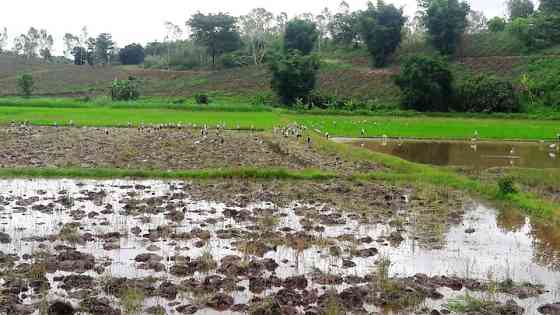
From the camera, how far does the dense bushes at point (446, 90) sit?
38250 mm

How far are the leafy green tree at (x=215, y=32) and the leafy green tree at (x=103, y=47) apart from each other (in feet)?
61.9

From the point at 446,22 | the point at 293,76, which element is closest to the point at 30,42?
the point at 293,76

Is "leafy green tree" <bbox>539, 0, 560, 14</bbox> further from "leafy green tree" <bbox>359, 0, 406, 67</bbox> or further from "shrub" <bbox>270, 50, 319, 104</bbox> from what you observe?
"shrub" <bbox>270, 50, 319, 104</bbox>

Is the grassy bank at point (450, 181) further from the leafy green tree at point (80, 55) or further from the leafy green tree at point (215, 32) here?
the leafy green tree at point (80, 55)

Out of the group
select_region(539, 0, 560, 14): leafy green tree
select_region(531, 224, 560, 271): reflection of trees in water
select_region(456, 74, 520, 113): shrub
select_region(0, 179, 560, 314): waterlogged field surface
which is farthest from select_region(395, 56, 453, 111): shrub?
select_region(531, 224, 560, 271): reflection of trees in water

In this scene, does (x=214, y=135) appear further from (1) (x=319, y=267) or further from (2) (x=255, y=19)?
(2) (x=255, y=19)

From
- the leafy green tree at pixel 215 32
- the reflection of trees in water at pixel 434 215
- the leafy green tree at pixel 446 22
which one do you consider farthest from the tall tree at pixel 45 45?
the reflection of trees in water at pixel 434 215

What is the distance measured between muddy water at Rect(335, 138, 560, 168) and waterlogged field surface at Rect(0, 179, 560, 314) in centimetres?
768

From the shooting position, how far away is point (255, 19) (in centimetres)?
7406

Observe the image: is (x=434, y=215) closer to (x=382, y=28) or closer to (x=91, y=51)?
(x=382, y=28)

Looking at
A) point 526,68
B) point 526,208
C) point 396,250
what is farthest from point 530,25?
point 396,250

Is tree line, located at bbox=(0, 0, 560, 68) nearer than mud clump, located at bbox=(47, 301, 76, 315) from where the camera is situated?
No

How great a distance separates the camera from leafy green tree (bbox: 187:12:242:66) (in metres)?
64.9

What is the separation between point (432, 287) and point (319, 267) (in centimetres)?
159
